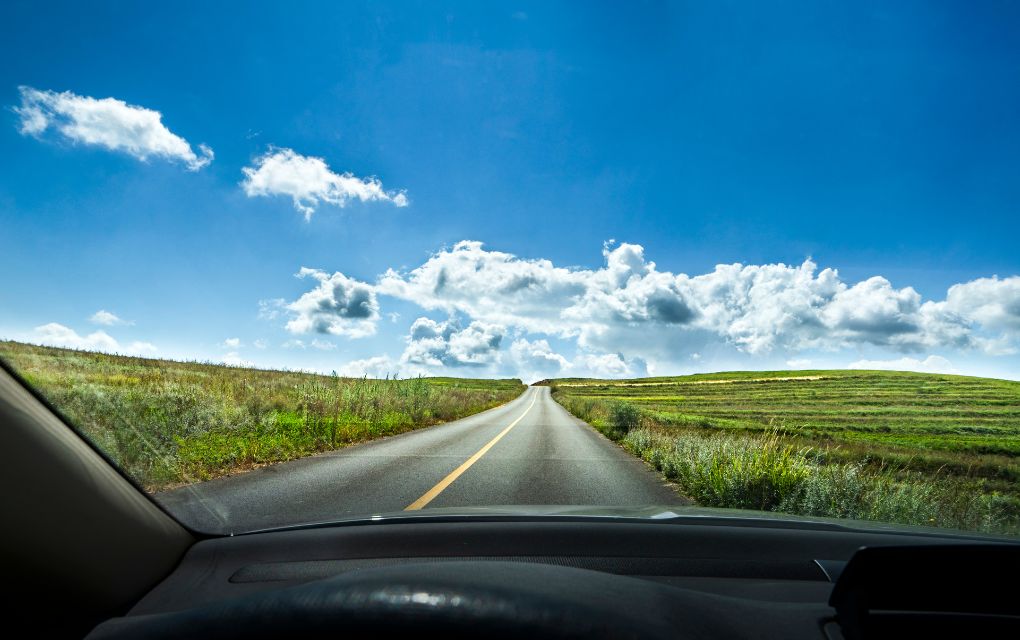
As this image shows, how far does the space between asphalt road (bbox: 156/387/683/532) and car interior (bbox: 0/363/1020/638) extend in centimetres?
62

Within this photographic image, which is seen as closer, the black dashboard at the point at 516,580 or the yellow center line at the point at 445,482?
the black dashboard at the point at 516,580

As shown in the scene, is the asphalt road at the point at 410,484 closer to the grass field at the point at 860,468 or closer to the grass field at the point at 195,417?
the grass field at the point at 195,417

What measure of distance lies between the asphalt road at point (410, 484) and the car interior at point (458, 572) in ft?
2.04

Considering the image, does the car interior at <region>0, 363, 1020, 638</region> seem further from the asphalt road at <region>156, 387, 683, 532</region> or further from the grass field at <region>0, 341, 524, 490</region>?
the asphalt road at <region>156, 387, 683, 532</region>

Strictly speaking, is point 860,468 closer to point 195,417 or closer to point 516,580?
point 516,580

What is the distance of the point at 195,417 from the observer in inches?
Result: 382

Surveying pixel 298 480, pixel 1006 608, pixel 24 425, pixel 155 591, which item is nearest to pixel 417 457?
pixel 298 480

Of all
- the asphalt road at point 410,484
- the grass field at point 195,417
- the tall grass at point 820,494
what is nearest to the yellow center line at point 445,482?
the asphalt road at point 410,484

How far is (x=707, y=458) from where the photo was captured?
823cm

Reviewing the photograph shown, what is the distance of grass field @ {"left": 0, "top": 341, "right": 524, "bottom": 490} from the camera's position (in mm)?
4426

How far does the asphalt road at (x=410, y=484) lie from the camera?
18.3ft

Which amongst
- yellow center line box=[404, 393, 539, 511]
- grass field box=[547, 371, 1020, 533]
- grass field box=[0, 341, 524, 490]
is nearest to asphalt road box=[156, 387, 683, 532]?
yellow center line box=[404, 393, 539, 511]

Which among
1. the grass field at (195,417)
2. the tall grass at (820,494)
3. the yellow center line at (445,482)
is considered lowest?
the yellow center line at (445,482)

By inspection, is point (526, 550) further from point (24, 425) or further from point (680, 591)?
point (24, 425)
